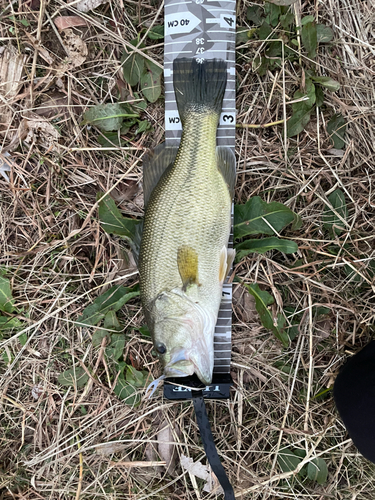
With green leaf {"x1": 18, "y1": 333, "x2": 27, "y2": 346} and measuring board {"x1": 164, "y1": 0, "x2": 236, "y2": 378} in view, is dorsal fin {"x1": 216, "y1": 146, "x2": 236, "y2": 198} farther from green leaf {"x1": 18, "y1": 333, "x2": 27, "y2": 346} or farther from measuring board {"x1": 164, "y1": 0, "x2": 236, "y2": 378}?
green leaf {"x1": 18, "y1": 333, "x2": 27, "y2": 346}

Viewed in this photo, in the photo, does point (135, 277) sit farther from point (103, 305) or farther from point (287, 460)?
point (287, 460)

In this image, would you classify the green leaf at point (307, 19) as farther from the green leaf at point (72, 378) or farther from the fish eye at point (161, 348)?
the green leaf at point (72, 378)

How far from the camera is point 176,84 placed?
89.6 inches

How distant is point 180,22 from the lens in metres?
2.33

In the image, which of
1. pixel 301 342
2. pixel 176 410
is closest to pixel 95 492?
pixel 176 410

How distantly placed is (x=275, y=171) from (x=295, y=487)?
2420 mm

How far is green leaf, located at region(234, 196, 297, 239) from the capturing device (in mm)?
2252

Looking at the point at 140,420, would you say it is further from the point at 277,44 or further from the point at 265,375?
the point at 277,44

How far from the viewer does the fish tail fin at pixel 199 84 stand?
221cm

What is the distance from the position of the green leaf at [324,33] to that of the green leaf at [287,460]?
305 cm

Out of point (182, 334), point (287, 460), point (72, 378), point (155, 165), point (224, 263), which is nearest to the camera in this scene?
point (182, 334)

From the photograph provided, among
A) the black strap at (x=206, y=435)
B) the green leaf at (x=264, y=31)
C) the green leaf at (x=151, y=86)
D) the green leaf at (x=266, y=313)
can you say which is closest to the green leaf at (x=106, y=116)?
the green leaf at (x=151, y=86)

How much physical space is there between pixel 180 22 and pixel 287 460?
11.0 ft

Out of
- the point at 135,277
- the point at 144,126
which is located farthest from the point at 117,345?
the point at 144,126
